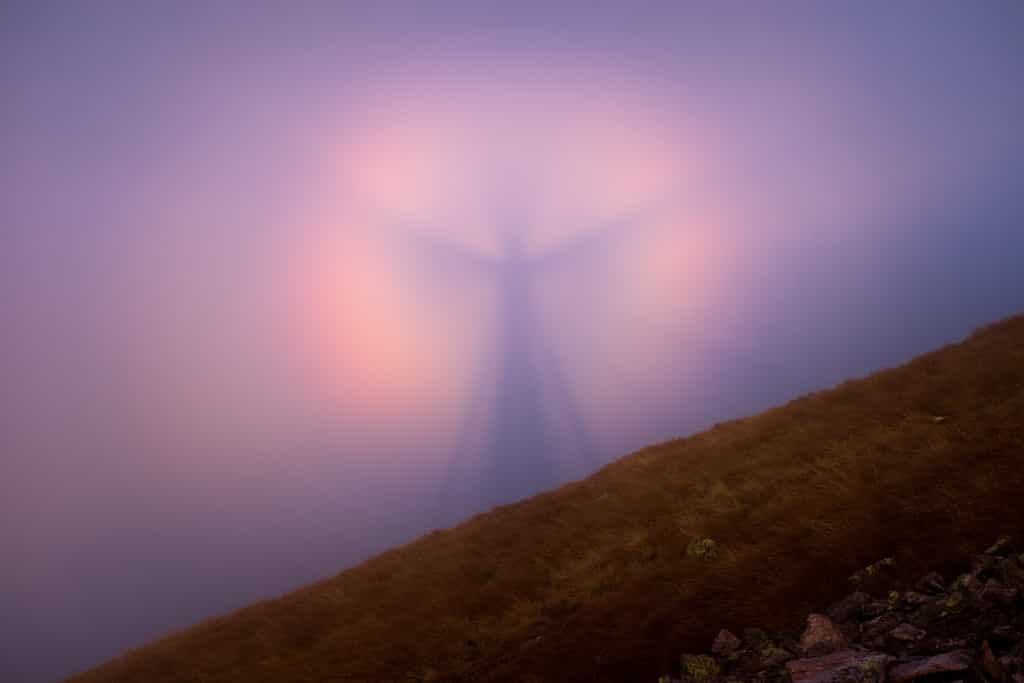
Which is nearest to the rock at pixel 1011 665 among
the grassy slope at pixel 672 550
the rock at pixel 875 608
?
the rock at pixel 875 608

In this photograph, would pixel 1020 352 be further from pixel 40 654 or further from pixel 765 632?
pixel 40 654

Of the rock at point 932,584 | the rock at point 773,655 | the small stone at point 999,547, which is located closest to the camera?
the rock at point 773,655

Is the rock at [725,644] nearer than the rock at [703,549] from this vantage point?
Yes

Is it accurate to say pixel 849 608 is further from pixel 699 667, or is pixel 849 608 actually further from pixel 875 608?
pixel 699 667

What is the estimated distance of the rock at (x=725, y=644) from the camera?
701 centimetres

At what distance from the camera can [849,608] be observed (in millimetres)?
6875

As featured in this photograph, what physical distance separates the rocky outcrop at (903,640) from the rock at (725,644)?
11 millimetres

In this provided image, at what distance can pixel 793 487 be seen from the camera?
40.3ft

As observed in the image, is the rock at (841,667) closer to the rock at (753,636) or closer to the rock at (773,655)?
the rock at (773,655)

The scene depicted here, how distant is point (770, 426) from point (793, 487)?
6242 millimetres

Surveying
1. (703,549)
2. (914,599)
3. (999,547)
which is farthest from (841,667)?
(703,549)

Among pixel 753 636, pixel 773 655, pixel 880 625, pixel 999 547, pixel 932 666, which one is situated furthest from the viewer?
pixel 753 636

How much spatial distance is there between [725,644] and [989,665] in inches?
112

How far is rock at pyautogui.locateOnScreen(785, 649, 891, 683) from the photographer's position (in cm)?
523
